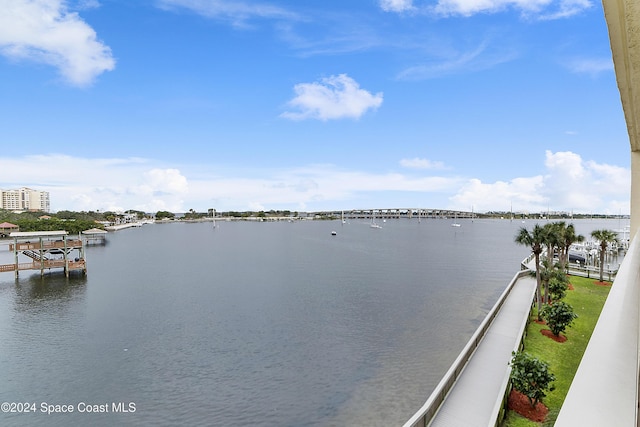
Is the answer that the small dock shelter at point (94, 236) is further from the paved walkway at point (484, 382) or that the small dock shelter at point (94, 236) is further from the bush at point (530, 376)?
the bush at point (530, 376)

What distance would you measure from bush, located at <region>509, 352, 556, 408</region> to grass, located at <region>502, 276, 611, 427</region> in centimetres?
79

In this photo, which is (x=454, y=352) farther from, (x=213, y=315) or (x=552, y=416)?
(x=213, y=315)

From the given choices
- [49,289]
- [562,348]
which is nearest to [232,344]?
[562,348]

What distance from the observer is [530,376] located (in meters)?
Result: 11.0

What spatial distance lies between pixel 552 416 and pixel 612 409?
12.9 m

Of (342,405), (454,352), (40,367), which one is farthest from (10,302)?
(454,352)

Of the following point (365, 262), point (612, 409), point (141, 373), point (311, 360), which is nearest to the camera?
point (612, 409)

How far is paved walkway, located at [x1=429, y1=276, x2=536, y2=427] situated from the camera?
409 inches

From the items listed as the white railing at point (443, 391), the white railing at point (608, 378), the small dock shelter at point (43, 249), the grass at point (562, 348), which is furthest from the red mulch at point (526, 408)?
the small dock shelter at point (43, 249)

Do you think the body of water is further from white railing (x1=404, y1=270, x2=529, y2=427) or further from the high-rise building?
the high-rise building

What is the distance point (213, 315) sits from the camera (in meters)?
25.8

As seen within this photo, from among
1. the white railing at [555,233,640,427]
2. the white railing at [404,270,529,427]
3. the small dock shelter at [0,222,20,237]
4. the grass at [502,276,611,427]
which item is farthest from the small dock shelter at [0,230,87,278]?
the white railing at [555,233,640,427]

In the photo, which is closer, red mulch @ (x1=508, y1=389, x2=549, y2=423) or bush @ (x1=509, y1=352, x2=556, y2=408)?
bush @ (x1=509, y1=352, x2=556, y2=408)

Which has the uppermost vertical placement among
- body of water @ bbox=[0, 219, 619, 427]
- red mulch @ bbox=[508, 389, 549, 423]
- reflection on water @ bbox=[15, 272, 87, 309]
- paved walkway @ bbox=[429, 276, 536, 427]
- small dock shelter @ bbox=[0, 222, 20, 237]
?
small dock shelter @ bbox=[0, 222, 20, 237]
